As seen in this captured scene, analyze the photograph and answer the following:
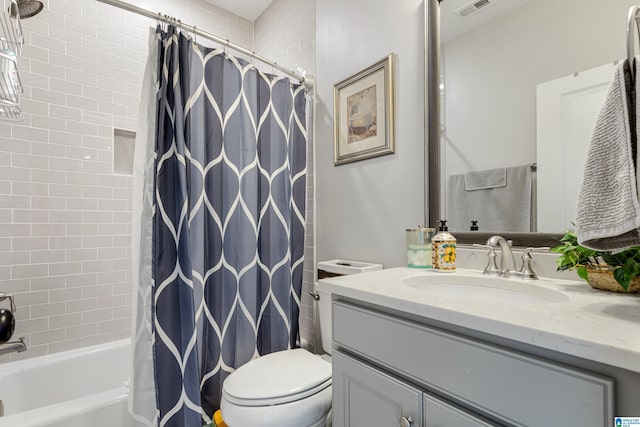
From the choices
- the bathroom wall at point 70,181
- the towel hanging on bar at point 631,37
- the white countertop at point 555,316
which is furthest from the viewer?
the bathroom wall at point 70,181

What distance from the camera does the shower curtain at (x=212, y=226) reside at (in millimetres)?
1246

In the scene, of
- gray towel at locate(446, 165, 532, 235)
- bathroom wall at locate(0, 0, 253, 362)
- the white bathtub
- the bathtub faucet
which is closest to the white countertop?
gray towel at locate(446, 165, 532, 235)

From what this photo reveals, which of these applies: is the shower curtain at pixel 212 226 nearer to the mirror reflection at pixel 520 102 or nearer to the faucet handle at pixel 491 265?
the mirror reflection at pixel 520 102

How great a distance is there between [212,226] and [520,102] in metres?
1.34

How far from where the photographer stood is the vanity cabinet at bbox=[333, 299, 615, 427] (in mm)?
474

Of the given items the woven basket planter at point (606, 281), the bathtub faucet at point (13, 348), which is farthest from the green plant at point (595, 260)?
the bathtub faucet at point (13, 348)

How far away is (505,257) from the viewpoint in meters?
0.99

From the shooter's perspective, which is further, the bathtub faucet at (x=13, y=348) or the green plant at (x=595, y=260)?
the bathtub faucet at (x=13, y=348)

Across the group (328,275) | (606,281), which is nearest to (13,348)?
(328,275)

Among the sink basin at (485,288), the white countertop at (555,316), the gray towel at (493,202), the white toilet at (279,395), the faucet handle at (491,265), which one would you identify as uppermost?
the gray towel at (493,202)

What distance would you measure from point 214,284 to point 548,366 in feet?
4.30

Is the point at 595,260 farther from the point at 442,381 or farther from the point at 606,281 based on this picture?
the point at 442,381

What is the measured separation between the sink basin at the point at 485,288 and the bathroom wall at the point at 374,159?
12.6 inches

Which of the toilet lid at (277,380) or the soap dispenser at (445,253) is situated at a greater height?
the soap dispenser at (445,253)
